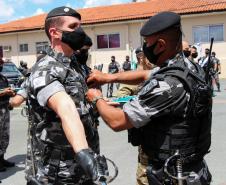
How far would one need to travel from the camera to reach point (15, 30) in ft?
107

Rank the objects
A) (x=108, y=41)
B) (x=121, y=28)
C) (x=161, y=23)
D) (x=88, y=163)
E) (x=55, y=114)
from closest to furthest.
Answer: (x=88, y=163) < (x=161, y=23) < (x=55, y=114) < (x=121, y=28) < (x=108, y=41)

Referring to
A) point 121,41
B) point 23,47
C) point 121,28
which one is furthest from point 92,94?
point 23,47

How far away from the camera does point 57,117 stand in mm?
2648

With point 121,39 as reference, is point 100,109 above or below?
below

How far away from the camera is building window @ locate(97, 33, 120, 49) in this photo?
28752mm

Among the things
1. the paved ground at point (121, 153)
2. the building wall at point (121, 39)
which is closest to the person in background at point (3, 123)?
the paved ground at point (121, 153)

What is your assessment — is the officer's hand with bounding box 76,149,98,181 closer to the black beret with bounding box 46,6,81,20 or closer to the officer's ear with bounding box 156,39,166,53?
the officer's ear with bounding box 156,39,166,53

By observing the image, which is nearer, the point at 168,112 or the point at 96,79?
the point at 168,112

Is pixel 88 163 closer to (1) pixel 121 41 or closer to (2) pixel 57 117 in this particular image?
(2) pixel 57 117

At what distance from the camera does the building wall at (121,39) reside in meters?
25.8

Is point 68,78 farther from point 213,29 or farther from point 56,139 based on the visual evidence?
point 213,29

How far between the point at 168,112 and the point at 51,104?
2.13ft

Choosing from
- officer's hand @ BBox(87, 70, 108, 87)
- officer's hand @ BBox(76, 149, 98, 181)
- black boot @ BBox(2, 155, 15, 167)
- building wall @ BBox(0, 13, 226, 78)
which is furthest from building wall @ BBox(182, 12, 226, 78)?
officer's hand @ BBox(76, 149, 98, 181)

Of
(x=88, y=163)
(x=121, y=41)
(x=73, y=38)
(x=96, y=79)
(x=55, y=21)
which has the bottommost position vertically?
(x=88, y=163)
